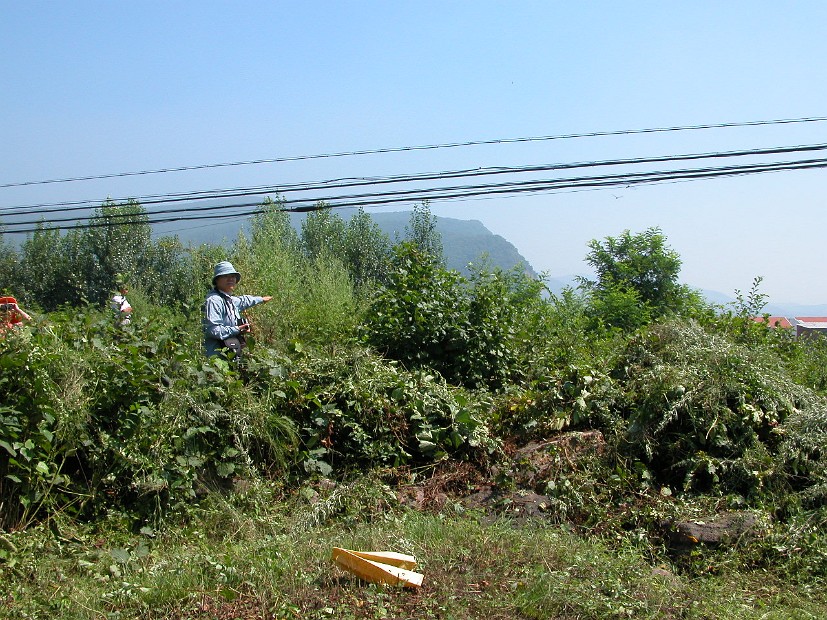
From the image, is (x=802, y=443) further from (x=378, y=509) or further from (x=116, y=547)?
(x=116, y=547)

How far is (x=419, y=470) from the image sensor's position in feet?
21.0

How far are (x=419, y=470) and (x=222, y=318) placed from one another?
2.59m

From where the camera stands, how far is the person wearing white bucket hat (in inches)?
285

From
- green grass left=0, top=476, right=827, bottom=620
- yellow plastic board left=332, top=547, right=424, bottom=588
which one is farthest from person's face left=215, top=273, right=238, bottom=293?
yellow plastic board left=332, top=547, right=424, bottom=588

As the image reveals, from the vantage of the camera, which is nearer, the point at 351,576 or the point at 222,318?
the point at 351,576

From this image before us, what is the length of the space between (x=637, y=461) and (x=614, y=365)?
154cm

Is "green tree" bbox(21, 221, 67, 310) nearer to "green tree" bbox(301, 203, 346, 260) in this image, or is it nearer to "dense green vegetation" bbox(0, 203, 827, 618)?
"green tree" bbox(301, 203, 346, 260)

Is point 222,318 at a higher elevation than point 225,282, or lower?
lower

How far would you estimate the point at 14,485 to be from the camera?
5.29 metres

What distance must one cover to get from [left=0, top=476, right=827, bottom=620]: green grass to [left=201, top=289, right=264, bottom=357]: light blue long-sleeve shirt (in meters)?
1.98

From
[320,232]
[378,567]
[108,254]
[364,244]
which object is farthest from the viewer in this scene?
[108,254]

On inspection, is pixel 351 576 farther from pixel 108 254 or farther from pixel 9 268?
pixel 9 268

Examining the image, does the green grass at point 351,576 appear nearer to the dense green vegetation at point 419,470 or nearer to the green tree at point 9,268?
the dense green vegetation at point 419,470

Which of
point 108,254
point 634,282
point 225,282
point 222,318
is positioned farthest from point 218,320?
point 108,254
